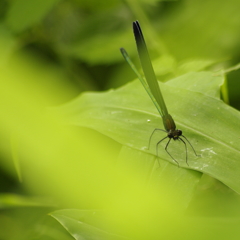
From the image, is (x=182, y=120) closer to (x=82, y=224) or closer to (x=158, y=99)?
(x=158, y=99)

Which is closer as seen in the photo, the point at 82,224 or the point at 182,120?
the point at 82,224

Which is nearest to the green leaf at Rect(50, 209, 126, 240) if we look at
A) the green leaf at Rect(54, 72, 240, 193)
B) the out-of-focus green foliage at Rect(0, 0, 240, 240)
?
the out-of-focus green foliage at Rect(0, 0, 240, 240)

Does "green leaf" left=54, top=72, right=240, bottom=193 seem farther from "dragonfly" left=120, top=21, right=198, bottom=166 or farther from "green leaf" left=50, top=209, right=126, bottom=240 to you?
"green leaf" left=50, top=209, right=126, bottom=240

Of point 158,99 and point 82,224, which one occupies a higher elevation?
point 158,99

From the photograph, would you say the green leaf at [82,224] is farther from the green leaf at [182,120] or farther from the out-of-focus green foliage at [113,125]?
the green leaf at [182,120]

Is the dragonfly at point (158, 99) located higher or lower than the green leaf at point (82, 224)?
higher

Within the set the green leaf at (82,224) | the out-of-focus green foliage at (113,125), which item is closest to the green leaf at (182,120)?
the out-of-focus green foliage at (113,125)

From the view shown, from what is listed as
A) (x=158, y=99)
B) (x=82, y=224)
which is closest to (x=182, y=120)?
(x=158, y=99)
